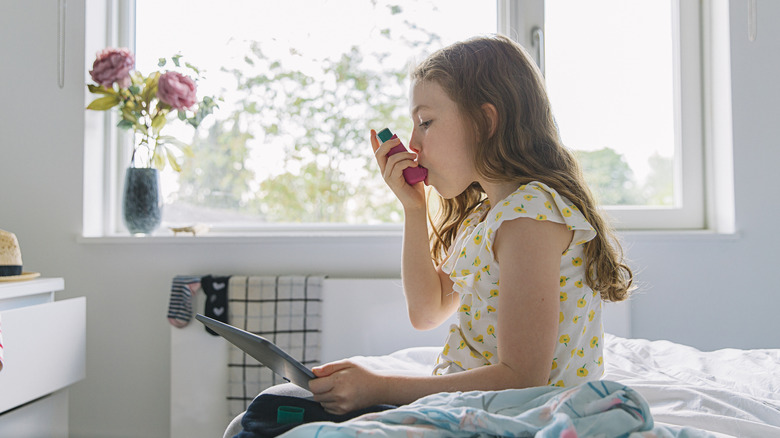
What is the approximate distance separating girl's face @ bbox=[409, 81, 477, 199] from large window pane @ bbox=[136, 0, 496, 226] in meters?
0.94

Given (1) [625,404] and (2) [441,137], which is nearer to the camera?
(1) [625,404]

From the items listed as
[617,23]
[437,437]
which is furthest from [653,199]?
[437,437]

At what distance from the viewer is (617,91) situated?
1901mm

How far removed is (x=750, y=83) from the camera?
66.1 inches

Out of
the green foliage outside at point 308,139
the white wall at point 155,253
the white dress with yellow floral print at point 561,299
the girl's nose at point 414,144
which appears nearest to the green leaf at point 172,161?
the green foliage outside at point 308,139

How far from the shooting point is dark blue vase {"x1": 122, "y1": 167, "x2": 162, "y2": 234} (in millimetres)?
1763

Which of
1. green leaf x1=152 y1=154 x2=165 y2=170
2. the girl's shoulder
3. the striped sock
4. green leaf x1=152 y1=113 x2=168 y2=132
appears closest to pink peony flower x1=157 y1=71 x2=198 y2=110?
green leaf x1=152 y1=113 x2=168 y2=132

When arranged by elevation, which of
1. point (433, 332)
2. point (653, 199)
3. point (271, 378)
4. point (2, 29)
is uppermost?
point (2, 29)

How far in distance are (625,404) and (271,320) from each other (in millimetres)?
1190

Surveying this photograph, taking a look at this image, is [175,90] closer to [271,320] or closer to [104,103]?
[104,103]

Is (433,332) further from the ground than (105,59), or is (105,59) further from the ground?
(105,59)

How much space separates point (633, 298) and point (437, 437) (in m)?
1.26

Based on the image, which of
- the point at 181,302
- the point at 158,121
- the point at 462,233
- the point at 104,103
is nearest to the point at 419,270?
the point at 462,233

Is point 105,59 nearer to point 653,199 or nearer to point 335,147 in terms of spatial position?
point 335,147
